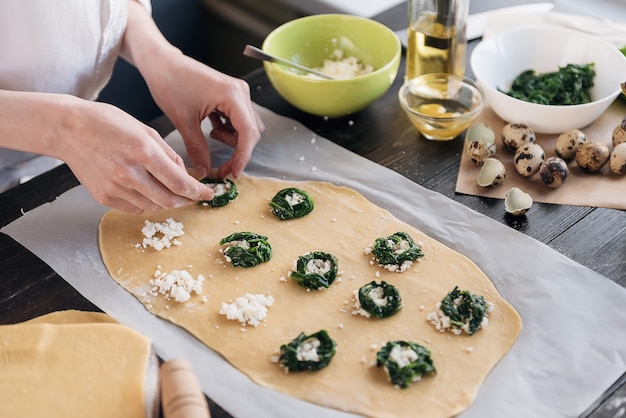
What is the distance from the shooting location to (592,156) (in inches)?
57.1

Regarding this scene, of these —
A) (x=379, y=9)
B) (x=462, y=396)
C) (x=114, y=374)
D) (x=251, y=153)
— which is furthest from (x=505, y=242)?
(x=379, y=9)

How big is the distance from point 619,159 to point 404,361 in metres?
0.68

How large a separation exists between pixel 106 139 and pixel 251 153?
38 cm

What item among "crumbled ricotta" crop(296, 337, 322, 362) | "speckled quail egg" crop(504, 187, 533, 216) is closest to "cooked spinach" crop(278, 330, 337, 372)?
"crumbled ricotta" crop(296, 337, 322, 362)

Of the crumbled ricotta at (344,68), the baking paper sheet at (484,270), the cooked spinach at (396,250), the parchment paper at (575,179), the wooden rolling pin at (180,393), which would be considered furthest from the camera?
the crumbled ricotta at (344,68)

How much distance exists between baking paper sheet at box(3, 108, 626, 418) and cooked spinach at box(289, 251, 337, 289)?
21 cm

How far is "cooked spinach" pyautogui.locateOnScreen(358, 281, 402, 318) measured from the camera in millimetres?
1202

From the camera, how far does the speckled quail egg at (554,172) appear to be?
4.66ft

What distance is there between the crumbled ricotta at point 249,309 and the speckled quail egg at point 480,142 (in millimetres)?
566

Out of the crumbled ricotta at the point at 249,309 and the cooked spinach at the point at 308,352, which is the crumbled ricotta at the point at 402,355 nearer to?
the cooked spinach at the point at 308,352

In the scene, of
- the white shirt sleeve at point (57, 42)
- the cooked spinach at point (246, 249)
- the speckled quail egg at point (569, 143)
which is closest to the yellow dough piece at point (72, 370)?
the cooked spinach at point (246, 249)

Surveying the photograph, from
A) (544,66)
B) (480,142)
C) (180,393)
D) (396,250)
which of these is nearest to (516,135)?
(480,142)

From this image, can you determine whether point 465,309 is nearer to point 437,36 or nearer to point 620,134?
point 620,134

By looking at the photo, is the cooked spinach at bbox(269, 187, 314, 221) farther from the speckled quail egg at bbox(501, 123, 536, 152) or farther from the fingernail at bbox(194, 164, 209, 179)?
the speckled quail egg at bbox(501, 123, 536, 152)
